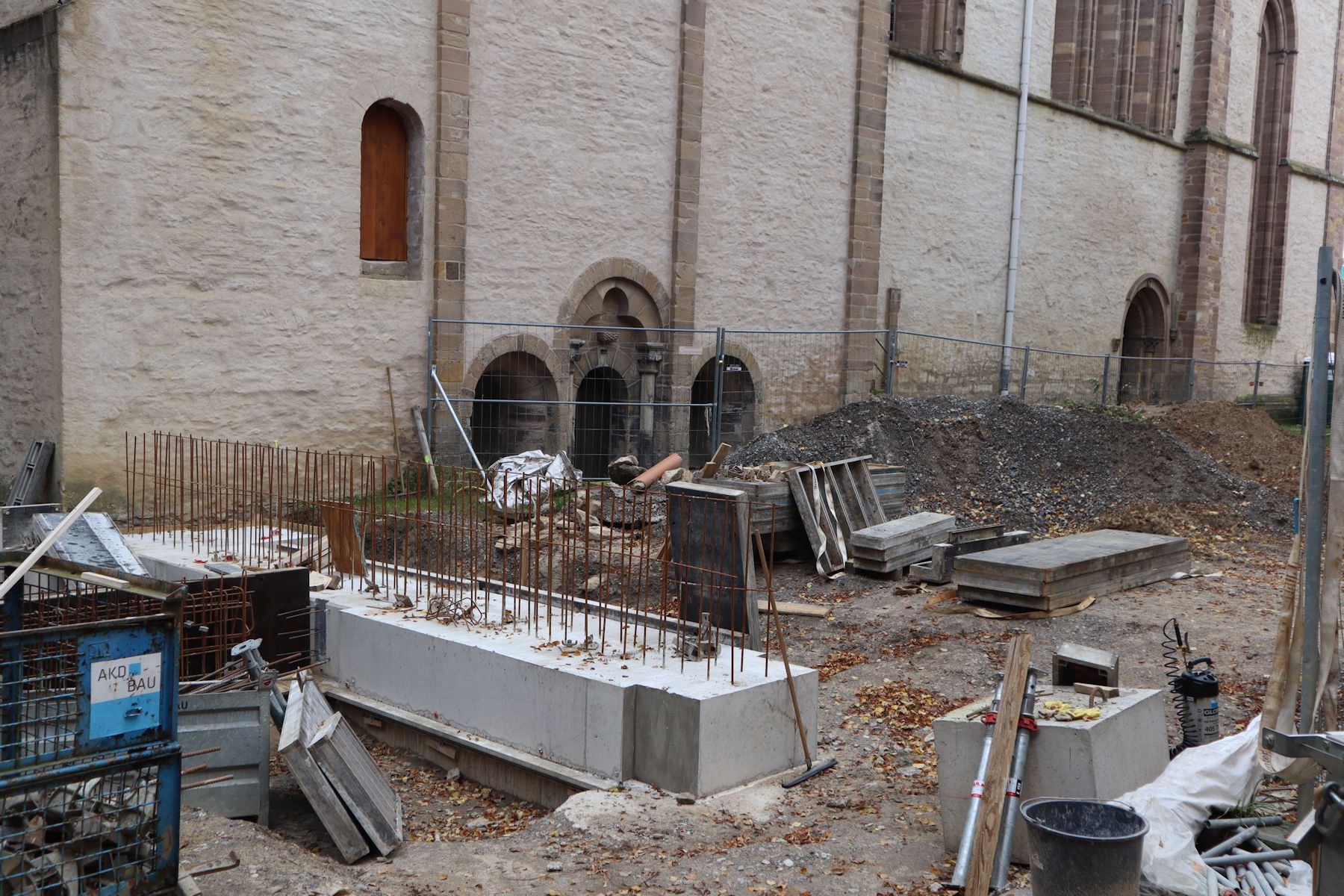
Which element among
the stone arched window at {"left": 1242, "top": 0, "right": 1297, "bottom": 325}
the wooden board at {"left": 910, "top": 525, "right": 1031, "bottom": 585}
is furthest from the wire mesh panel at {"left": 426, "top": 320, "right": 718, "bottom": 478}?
the stone arched window at {"left": 1242, "top": 0, "right": 1297, "bottom": 325}

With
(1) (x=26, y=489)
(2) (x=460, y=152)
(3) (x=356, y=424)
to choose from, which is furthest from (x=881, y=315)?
(1) (x=26, y=489)

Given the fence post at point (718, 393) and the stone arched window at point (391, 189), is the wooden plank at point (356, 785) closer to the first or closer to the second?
the stone arched window at point (391, 189)

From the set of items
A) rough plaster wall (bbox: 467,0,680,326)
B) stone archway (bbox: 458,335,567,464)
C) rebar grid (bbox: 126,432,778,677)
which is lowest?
rebar grid (bbox: 126,432,778,677)

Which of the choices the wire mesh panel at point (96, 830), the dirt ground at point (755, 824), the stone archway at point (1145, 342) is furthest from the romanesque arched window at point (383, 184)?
the stone archway at point (1145, 342)

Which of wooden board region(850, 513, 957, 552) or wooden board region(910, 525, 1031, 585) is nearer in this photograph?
wooden board region(910, 525, 1031, 585)

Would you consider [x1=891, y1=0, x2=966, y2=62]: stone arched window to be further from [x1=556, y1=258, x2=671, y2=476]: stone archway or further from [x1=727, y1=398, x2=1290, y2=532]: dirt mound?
[x1=556, y1=258, x2=671, y2=476]: stone archway

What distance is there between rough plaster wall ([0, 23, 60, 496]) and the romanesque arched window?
10.4 feet

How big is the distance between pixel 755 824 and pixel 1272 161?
29.6m

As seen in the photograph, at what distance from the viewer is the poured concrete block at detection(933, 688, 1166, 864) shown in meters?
5.33

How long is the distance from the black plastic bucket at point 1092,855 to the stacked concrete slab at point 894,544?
7.16 metres

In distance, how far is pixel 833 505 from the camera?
12.9 m

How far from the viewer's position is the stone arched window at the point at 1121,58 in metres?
24.2

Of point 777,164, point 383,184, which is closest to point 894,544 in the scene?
point 383,184

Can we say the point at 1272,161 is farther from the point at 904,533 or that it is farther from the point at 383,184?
the point at 383,184
